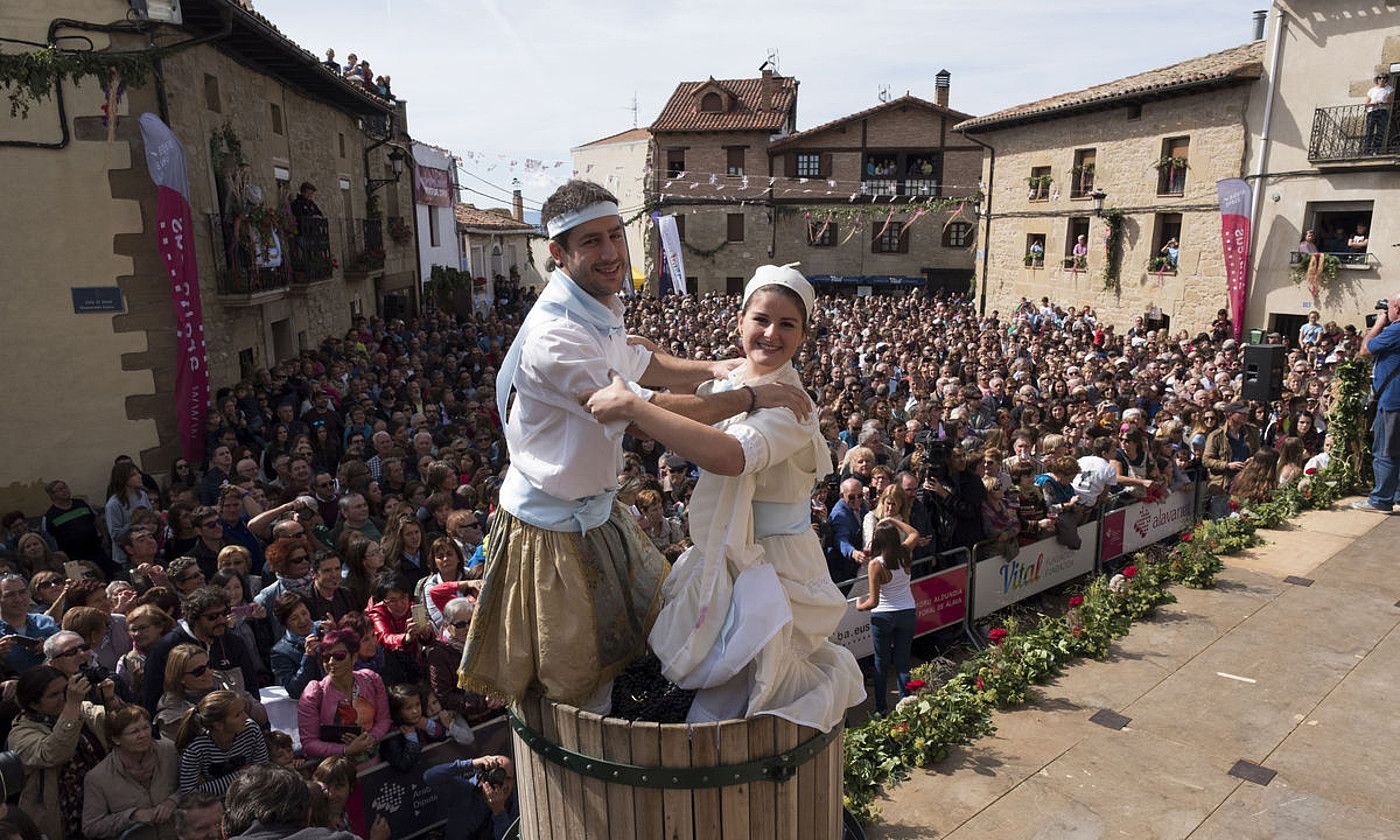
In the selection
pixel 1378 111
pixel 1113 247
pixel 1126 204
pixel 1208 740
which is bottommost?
pixel 1208 740

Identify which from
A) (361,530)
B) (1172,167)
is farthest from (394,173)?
(1172,167)

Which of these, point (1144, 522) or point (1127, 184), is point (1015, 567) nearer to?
point (1144, 522)

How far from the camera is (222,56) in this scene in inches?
527

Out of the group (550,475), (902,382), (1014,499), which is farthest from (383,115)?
(550,475)

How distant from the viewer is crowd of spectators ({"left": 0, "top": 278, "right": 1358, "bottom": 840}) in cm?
445

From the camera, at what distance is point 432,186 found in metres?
29.6

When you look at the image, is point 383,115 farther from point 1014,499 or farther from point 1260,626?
point 1260,626

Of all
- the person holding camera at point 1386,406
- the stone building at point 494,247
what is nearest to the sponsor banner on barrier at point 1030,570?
the person holding camera at point 1386,406

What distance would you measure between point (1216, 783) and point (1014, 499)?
15.3 ft

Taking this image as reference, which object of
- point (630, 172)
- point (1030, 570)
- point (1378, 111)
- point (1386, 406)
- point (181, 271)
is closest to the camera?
point (1386, 406)

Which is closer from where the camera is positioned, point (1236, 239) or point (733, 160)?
point (1236, 239)

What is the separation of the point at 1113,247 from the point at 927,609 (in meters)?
22.4

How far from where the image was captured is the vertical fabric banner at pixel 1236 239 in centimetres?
2219

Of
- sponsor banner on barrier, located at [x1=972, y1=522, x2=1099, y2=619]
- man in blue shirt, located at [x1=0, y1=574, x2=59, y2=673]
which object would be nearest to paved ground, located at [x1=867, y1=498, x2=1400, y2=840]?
sponsor banner on barrier, located at [x1=972, y1=522, x2=1099, y2=619]
